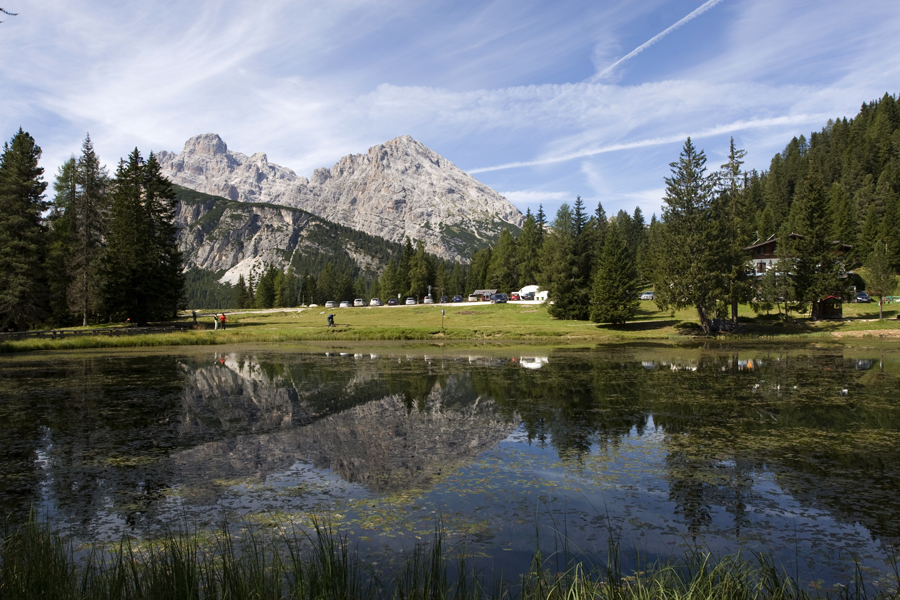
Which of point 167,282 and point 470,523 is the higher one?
point 167,282

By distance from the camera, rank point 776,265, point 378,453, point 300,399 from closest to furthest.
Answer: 1. point 378,453
2. point 300,399
3. point 776,265

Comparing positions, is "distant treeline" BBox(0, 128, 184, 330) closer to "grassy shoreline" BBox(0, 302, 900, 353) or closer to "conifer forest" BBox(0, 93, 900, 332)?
"conifer forest" BBox(0, 93, 900, 332)

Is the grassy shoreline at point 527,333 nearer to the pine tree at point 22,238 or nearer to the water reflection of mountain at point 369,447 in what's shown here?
the pine tree at point 22,238

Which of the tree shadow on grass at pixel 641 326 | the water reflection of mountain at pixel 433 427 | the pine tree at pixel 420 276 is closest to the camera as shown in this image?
the water reflection of mountain at pixel 433 427

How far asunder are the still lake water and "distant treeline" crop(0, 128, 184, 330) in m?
35.8

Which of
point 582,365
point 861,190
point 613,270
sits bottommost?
point 582,365

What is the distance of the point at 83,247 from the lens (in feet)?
189

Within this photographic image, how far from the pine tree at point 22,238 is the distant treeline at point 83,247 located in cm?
10

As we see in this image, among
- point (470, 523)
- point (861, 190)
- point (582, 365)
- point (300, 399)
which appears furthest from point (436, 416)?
point (861, 190)

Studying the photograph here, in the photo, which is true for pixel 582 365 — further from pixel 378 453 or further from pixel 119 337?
pixel 119 337

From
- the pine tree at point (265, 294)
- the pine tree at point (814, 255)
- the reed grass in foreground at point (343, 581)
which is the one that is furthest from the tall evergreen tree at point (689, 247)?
→ the pine tree at point (265, 294)

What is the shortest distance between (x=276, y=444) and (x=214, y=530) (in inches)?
216

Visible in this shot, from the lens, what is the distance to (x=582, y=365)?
30.2 m

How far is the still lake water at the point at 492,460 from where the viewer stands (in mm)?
7973
